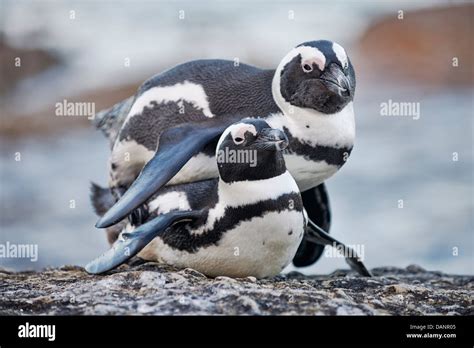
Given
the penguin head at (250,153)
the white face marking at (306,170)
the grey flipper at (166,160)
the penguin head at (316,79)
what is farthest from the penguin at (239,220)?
the penguin head at (316,79)

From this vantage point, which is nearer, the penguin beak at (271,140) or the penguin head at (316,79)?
the penguin beak at (271,140)

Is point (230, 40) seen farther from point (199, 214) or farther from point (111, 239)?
point (199, 214)

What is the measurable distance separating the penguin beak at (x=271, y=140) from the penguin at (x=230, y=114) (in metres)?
0.40

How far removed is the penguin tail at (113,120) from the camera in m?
5.47

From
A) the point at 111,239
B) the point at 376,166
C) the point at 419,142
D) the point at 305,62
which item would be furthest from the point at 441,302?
the point at 419,142

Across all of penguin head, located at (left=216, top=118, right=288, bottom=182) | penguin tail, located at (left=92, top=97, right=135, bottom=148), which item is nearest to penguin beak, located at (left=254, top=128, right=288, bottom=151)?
penguin head, located at (left=216, top=118, right=288, bottom=182)

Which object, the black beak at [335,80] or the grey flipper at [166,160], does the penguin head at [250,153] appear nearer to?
the grey flipper at [166,160]

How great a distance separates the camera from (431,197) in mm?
10367

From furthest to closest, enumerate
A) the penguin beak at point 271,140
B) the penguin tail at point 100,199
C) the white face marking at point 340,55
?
the penguin tail at point 100,199, the white face marking at point 340,55, the penguin beak at point 271,140

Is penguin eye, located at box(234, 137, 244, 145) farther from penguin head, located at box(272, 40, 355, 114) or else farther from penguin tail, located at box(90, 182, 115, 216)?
penguin tail, located at box(90, 182, 115, 216)

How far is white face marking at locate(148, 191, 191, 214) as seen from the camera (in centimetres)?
469
